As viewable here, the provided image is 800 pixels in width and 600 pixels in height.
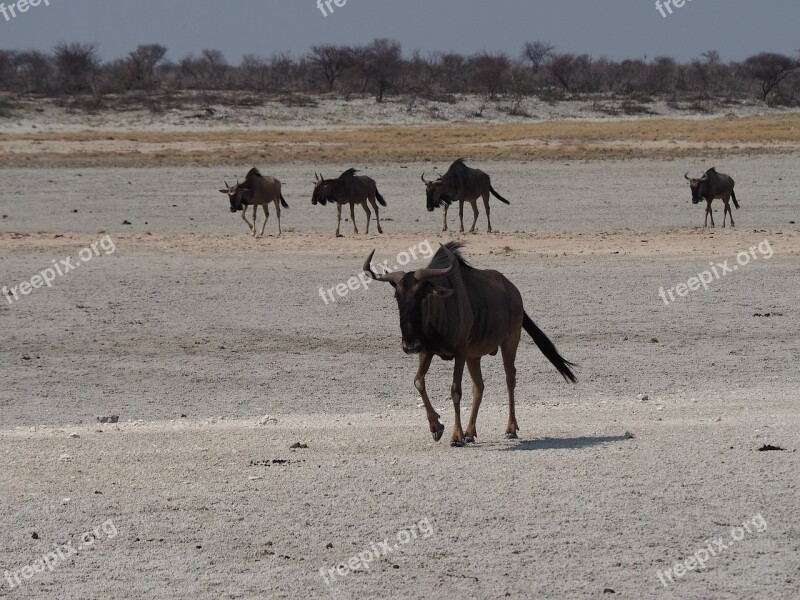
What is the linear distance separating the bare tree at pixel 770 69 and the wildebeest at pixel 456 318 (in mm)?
69672

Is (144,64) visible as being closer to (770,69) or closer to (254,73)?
(254,73)

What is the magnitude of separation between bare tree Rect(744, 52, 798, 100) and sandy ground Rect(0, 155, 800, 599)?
5800cm

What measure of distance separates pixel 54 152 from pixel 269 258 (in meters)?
22.4

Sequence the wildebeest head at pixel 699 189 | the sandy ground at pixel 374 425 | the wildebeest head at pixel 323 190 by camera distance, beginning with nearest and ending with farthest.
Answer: the sandy ground at pixel 374 425, the wildebeest head at pixel 323 190, the wildebeest head at pixel 699 189

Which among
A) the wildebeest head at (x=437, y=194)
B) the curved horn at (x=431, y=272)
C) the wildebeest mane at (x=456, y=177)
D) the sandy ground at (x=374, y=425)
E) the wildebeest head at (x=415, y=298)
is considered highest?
the curved horn at (x=431, y=272)

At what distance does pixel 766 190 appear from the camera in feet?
101

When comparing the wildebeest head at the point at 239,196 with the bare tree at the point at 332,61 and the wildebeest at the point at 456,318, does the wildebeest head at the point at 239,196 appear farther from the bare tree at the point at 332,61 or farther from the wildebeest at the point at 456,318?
the bare tree at the point at 332,61

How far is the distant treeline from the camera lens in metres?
70.4

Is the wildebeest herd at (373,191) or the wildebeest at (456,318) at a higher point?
the wildebeest at (456,318)

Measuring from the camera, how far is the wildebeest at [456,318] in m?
8.70

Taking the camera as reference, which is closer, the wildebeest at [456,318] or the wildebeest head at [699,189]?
the wildebeest at [456,318]

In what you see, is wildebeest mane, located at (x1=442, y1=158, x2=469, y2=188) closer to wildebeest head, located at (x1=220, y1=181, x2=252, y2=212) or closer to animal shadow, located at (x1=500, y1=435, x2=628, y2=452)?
wildebeest head, located at (x1=220, y1=181, x2=252, y2=212)

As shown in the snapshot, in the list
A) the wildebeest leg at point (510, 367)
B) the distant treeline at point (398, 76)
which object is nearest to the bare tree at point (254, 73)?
the distant treeline at point (398, 76)

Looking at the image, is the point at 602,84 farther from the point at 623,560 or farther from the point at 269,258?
the point at 623,560
